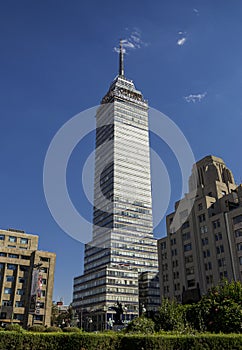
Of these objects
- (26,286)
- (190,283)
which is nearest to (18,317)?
(26,286)

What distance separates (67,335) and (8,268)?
62966 mm

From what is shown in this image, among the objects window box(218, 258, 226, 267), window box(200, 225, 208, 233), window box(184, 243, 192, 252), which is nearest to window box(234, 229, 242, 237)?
window box(218, 258, 226, 267)

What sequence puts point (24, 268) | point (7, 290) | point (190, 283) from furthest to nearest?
point (190, 283), point (24, 268), point (7, 290)

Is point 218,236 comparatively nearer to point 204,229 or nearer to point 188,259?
point 204,229

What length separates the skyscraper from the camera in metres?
134

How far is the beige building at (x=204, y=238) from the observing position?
7831 centimetres

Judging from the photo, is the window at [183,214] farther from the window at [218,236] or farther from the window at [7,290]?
the window at [7,290]

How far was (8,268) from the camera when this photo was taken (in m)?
79.9

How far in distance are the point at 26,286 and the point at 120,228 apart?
81237 millimetres

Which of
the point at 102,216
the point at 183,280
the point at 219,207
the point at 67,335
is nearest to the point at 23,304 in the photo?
the point at 183,280

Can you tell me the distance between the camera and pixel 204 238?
3361 inches

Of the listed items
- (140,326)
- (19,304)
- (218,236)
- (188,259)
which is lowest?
(140,326)

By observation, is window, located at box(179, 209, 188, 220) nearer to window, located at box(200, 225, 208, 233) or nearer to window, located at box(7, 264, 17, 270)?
window, located at box(200, 225, 208, 233)

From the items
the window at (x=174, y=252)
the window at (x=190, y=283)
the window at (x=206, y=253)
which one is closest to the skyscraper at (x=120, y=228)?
the window at (x=174, y=252)
